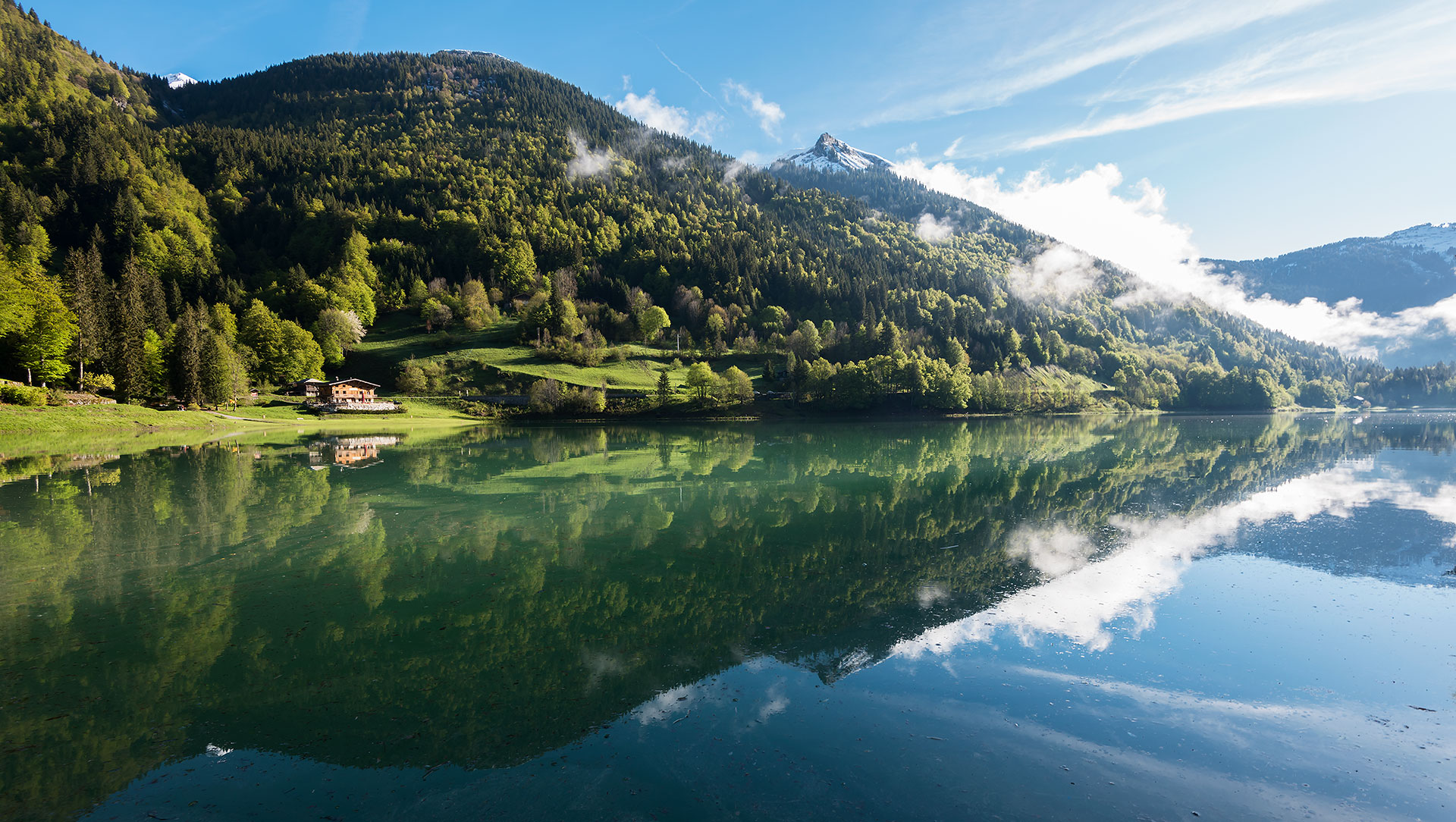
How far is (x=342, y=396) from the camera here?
8231cm

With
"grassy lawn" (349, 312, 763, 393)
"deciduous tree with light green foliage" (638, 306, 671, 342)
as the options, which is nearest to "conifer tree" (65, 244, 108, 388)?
"grassy lawn" (349, 312, 763, 393)

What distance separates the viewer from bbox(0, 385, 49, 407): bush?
1795 inches

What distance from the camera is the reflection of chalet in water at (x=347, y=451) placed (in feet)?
122

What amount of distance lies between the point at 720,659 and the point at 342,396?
9082cm

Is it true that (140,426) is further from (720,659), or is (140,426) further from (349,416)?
(720,659)

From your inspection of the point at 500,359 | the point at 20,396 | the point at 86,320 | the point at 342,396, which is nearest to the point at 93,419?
the point at 20,396

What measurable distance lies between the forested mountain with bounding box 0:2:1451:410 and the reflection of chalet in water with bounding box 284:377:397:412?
4.76 m

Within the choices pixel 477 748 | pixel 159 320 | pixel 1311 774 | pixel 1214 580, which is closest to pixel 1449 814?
pixel 1311 774

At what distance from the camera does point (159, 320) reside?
2717 inches

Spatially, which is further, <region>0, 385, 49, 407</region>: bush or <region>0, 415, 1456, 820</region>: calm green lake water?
<region>0, 385, 49, 407</region>: bush

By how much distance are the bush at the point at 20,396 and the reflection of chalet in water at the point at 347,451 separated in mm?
19868

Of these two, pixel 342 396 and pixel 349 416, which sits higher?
pixel 342 396

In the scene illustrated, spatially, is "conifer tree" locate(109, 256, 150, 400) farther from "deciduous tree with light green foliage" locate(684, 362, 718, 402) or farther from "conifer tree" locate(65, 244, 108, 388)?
"deciduous tree with light green foliage" locate(684, 362, 718, 402)

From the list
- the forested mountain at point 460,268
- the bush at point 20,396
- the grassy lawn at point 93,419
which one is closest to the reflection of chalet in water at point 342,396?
the forested mountain at point 460,268
